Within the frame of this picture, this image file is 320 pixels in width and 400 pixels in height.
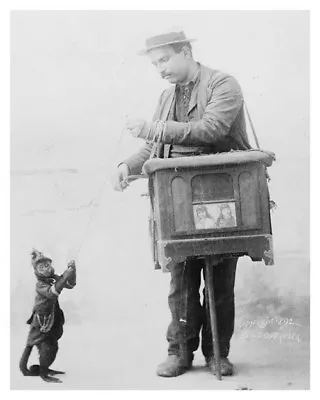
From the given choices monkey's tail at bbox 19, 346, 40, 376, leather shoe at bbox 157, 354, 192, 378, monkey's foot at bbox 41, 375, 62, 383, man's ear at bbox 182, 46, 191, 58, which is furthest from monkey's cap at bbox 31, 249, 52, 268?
man's ear at bbox 182, 46, 191, 58

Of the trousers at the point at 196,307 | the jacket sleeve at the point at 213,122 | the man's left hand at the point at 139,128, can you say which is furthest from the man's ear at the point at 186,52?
the trousers at the point at 196,307

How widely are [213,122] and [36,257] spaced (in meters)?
1.13

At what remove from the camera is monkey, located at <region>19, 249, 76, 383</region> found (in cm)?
433

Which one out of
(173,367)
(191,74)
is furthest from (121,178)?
(173,367)

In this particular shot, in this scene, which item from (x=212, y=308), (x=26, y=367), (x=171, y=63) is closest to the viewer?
(x=212, y=308)

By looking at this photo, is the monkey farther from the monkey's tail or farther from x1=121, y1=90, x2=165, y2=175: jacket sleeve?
x1=121, y1=90, x2=165, y2=175: jacket sleeve

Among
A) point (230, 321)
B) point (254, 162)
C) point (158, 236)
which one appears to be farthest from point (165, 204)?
point (230, 321)

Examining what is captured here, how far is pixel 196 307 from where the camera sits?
4.25 meters

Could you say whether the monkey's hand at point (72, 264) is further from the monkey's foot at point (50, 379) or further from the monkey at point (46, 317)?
the monkey's foot at point (50, 379)

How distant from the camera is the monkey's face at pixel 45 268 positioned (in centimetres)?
436

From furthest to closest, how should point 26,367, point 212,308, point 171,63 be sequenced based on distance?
point 26,367, point 171,63, point 212,308

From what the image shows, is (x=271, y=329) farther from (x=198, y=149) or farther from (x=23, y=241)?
(x=23, y=241)

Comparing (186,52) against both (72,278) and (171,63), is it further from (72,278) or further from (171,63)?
(72,278)
